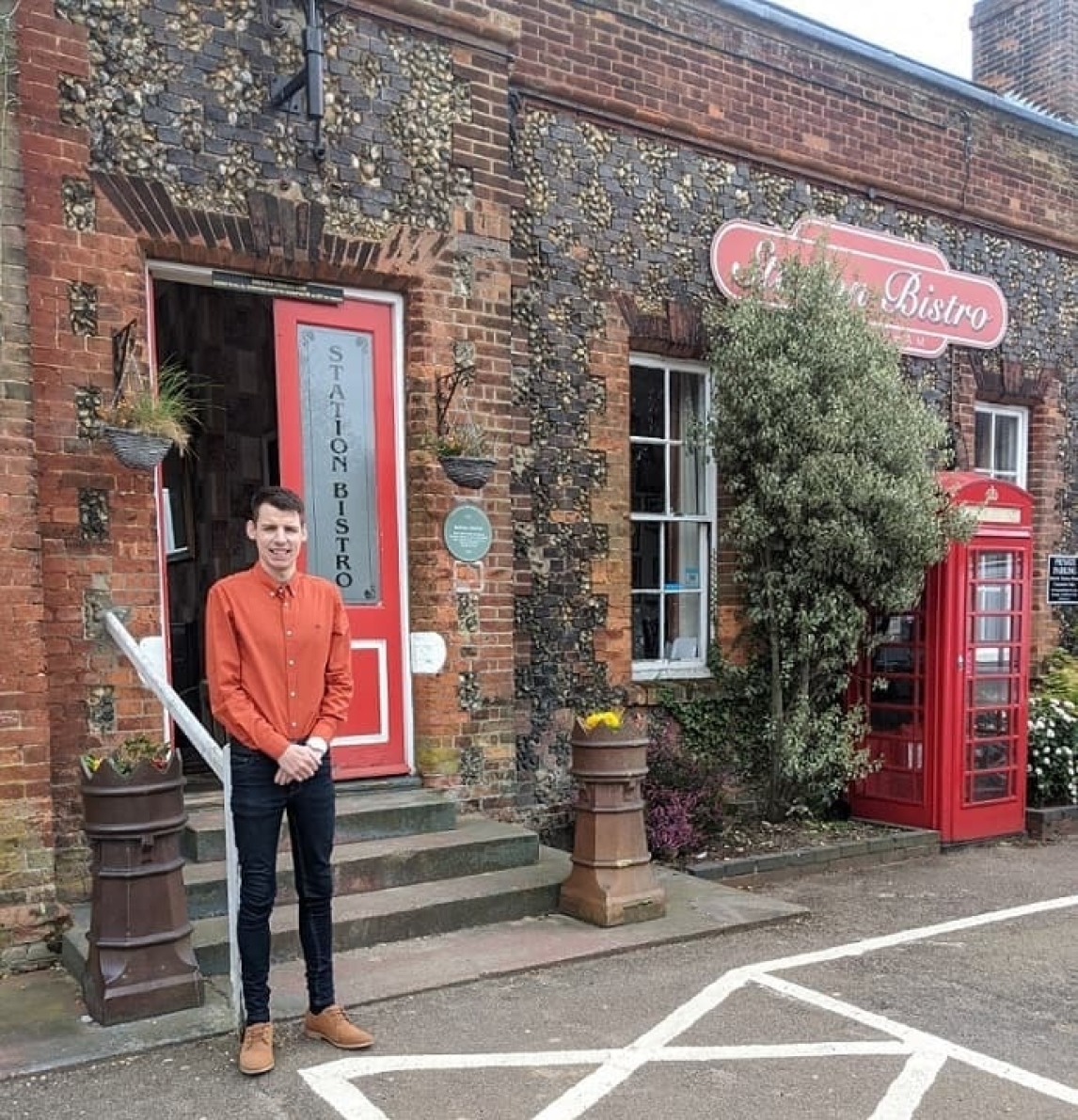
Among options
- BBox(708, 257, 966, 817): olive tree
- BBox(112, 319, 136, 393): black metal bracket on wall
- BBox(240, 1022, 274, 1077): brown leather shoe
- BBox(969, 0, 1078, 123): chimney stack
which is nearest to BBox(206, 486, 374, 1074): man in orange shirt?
BBox(240, 1022, 274, 1077): brown leather shoe

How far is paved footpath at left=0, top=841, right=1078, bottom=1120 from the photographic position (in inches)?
140

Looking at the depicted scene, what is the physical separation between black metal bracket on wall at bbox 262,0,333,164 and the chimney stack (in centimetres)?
916

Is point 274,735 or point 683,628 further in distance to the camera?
point 683,628

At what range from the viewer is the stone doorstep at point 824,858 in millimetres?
6486

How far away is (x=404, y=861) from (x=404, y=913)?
15.6 inches

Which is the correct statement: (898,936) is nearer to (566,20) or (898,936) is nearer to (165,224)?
(165,224)

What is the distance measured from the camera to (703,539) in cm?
788

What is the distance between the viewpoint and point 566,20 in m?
7.09

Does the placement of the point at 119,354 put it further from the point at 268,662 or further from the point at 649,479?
the point at 649,479

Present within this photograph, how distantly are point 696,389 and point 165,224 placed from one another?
161 inches

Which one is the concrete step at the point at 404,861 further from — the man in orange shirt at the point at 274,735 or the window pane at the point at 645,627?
the window pane at the point at 645,627

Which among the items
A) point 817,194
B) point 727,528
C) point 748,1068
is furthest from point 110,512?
point 817,194

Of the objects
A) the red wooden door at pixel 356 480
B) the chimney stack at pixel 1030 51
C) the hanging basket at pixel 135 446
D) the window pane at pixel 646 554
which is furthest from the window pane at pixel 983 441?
the hanging basket at pixel 135 446

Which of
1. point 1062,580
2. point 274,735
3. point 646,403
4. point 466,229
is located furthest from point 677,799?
point 1062,580
